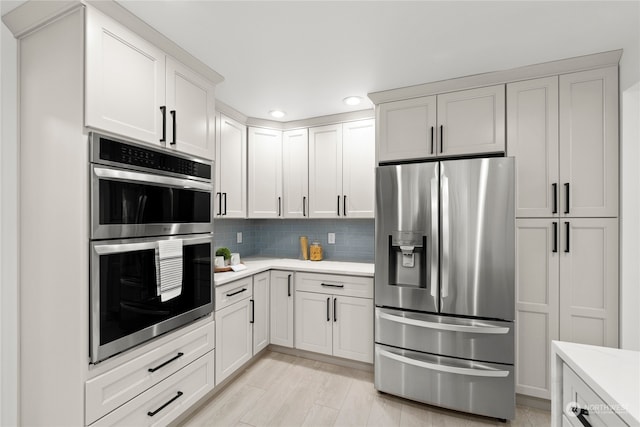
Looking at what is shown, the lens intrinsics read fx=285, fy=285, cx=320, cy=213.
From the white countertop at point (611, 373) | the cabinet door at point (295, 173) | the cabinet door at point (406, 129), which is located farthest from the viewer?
the cabinet door at point (295, 173)

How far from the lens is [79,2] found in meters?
1.33

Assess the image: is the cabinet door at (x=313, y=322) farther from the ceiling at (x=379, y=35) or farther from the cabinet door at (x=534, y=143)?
the ceiling at (x=379, y=35)

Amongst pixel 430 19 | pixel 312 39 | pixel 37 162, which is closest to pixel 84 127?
pixel 37 162

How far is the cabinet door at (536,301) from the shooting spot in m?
2.06

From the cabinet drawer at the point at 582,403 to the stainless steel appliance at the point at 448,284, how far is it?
32.1 inches

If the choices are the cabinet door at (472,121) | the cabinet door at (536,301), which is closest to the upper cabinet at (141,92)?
the cabinet door at (472,121)

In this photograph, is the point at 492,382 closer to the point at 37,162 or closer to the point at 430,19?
the point at 430,19

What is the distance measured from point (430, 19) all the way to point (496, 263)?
5.21ft

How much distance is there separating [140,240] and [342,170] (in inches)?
78.8

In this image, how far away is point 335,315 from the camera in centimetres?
270

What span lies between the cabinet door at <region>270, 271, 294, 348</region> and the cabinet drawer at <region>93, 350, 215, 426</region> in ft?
2.77
